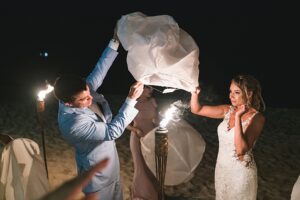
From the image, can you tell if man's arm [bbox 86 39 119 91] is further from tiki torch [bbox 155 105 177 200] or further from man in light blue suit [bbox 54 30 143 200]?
tiki torch [bbox 155 105 177 200]

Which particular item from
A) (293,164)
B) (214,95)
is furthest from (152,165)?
(214,95)

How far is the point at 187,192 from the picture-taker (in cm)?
579

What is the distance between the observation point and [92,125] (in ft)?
9.80

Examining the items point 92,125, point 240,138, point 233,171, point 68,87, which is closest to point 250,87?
point 240,138

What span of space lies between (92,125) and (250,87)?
1726mm

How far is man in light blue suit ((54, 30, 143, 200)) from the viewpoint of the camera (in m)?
2.87

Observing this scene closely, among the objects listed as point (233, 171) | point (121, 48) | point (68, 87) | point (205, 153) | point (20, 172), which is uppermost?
point (68, 87)

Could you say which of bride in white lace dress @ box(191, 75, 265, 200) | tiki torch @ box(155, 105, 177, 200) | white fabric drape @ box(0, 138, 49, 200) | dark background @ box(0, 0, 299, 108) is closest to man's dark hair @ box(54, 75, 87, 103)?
white fabric drape @ box(0, 138, 49, 200)

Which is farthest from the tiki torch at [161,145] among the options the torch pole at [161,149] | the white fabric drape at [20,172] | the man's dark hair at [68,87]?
the white fabric drape at [20,172]

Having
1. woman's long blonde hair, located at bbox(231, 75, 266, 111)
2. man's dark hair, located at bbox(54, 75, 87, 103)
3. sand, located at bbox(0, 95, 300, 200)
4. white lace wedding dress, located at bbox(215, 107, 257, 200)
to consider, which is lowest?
sand, located at bbox(0, 95, 300, 200)

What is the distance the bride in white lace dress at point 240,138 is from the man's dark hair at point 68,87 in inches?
52.5

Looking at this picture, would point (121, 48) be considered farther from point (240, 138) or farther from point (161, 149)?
point (161, 149)

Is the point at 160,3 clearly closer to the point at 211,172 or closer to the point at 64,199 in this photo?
the point at 211,172

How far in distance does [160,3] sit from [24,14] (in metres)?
33.4
